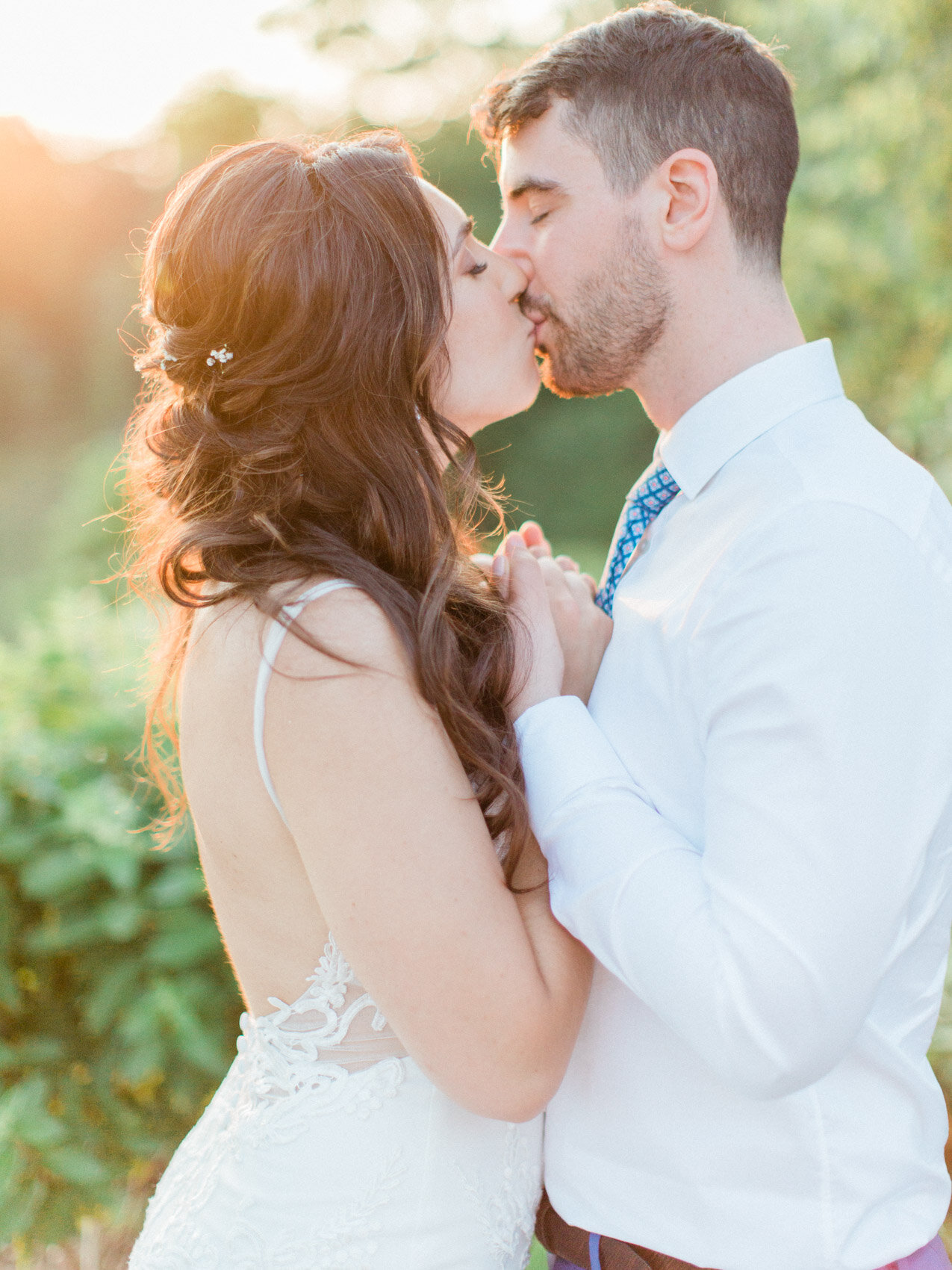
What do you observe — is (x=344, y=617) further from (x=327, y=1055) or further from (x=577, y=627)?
(x=327, y=1055)

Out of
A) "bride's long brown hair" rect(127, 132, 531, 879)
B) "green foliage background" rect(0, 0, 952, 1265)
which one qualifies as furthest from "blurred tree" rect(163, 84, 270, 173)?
"bride's long brown hair" rect(127, 132, 531, 879)

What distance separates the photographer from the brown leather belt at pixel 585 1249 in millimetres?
1655

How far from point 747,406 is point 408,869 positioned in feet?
3.42

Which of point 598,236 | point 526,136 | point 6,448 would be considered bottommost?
point 6,448

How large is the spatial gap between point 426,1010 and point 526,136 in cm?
182

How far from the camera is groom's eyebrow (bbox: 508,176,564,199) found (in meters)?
2.28

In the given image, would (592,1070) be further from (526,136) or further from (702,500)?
(526,136)

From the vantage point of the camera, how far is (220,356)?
1.86 m

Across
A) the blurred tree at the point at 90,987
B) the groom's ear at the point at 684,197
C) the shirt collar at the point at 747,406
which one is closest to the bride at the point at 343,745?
the shirt collar at the point at 747,406

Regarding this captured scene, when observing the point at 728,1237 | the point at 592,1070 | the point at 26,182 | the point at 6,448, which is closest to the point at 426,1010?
the point at 592,1070

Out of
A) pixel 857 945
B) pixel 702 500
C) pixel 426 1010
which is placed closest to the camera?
pixel 857 945

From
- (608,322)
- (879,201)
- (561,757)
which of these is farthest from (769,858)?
(879,201)

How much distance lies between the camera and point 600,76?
7.37 ft

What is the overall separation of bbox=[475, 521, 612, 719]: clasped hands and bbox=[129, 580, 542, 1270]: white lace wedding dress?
369mm
